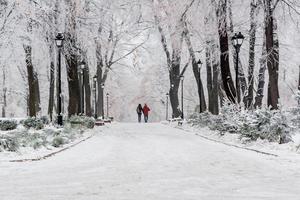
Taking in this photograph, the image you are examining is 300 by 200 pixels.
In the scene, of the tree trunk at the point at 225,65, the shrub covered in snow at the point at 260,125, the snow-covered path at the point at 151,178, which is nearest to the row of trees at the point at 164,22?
the tree trunk at the point at 225,65

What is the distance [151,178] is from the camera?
976 cm

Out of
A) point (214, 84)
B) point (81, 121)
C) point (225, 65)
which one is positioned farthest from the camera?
point (214, 84)

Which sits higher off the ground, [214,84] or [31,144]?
[214,84]

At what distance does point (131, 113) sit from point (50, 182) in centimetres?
9502

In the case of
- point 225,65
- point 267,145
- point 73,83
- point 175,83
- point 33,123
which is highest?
point 175,83

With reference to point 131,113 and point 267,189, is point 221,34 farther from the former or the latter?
point 131,113

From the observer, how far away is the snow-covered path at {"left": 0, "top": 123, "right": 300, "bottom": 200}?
314 inches

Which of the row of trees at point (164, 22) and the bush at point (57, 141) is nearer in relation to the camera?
the bush at point (57, 141)

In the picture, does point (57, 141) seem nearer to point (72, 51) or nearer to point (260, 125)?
point (260, 125)

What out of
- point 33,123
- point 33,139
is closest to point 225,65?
point 33,123

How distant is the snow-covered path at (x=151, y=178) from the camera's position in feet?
26.1

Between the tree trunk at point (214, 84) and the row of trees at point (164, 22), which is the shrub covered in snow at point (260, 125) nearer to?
the row of trees at point (164, 22)

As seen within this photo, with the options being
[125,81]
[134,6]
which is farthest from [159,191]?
[125,81]

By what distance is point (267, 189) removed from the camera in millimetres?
8484
